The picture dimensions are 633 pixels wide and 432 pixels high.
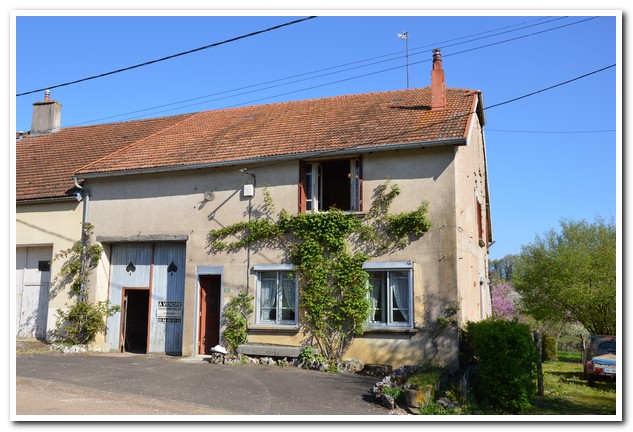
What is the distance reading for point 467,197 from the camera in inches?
645

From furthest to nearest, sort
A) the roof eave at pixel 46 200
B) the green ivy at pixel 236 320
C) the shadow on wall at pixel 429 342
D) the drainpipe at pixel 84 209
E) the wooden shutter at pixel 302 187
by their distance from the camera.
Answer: the roof eave at pixel 46 200, the drainpipe at pixel 84 209, the wooden shutter at pixel 302 187, the green ivy at pixel 236 320, the shadow on wall at pixel 429 342

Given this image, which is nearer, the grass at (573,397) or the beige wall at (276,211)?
the grass at (573,397)

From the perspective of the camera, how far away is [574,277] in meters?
25.6

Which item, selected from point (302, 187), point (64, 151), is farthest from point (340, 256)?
point (64, 151)

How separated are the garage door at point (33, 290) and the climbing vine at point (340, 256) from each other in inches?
336

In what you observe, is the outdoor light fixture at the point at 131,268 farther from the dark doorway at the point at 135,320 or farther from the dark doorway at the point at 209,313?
the dark doorway at the point at 209,313

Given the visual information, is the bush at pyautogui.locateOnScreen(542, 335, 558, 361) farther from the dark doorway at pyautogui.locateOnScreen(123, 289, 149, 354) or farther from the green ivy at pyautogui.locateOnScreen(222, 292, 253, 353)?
the dark doorway at pyautogui.locateOnScreen(123, 289, 149, 354)

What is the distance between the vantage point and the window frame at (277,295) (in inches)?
601

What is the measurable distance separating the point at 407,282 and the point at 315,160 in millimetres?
4061

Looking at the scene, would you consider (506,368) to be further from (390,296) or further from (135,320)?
(135,320)

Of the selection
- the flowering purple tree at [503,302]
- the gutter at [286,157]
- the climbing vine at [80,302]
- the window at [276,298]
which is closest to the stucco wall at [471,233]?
the gutter at [286,157]

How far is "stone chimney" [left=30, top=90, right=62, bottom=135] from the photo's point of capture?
78.6 ft

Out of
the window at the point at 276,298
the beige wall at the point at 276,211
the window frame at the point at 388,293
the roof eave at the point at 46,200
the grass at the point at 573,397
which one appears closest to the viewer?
the grass at the point at 573,397

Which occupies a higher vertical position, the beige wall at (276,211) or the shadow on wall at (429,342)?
the beige wall at (276,211)
